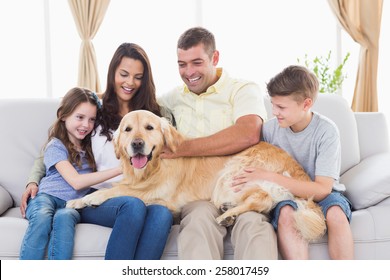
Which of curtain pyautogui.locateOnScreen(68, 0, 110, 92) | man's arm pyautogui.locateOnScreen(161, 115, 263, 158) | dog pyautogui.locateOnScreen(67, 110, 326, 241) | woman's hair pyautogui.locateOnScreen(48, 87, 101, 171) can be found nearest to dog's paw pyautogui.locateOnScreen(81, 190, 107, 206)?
dog pyautogui.locateOnScreen(67, 110, 326, 241)

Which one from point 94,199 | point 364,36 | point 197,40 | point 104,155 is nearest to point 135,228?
point 94,199

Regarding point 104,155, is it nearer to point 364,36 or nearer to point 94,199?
point 94,199

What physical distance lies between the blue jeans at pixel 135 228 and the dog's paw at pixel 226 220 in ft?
0.65

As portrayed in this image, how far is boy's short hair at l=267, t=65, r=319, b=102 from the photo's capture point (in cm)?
218

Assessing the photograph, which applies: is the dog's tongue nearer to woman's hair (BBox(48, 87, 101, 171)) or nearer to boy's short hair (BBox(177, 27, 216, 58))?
woman's hair (BBox(48, 87, 101, 171))

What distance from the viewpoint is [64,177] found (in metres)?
2.35

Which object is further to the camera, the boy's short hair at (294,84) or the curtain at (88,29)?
the curtain at (88,29)

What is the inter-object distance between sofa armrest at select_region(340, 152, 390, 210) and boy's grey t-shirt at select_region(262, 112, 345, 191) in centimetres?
9

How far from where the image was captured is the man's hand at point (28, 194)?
236cm

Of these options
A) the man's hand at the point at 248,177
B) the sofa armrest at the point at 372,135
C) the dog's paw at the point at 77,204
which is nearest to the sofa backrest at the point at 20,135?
the dog's paw at the point at 77,204

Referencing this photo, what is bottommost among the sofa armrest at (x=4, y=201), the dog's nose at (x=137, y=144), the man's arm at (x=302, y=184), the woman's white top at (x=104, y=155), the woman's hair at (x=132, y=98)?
the sofa armrest at (x=4, y=201)

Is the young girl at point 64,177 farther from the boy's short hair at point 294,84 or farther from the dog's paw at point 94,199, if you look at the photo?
the boy's short hair at point 294,84

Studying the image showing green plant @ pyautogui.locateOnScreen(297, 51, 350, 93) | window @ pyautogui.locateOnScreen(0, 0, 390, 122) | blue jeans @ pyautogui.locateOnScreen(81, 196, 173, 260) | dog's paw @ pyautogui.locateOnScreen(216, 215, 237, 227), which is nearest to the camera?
blue jeans @ pyautogui.locateOnScreen(81, 196, 173, 260)

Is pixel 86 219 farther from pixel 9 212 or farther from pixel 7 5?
pixel 7 5
